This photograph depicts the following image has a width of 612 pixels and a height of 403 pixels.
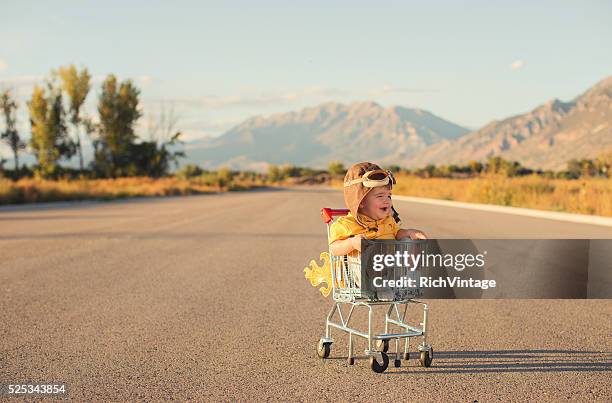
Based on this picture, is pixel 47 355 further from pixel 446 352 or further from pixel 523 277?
pixel 523 277

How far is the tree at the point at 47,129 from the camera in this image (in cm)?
6281

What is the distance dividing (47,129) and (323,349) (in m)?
62.8

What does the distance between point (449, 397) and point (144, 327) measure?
333cm

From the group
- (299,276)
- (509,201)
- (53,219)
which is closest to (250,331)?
(299,276)

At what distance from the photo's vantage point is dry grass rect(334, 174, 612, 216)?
24.7m

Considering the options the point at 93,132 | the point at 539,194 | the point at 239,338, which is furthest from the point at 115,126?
the point at 239,338

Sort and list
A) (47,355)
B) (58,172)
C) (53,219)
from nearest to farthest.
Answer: (47,355) < (53,219) < (58,172)

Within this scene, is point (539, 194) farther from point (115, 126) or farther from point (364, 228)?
point (115, 126)

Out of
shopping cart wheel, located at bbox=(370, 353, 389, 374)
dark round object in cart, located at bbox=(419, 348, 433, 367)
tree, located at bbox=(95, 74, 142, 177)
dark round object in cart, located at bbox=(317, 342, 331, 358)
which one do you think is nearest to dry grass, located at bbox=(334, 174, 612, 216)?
dark round object in cart, located at bbox=(419, 348, 433, 367)

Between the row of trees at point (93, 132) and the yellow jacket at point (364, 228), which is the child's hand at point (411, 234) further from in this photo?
the row of trees at point (93, 132)

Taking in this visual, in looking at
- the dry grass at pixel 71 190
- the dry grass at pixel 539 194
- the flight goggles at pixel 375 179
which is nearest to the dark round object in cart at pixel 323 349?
the flight goggles at pixel 375 179

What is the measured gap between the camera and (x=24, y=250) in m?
13.3

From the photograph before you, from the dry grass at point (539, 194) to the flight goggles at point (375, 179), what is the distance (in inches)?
810

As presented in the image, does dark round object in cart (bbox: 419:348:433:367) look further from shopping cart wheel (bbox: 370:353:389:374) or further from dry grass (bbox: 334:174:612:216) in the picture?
dry grass (bbox: 334:174:612:216)
